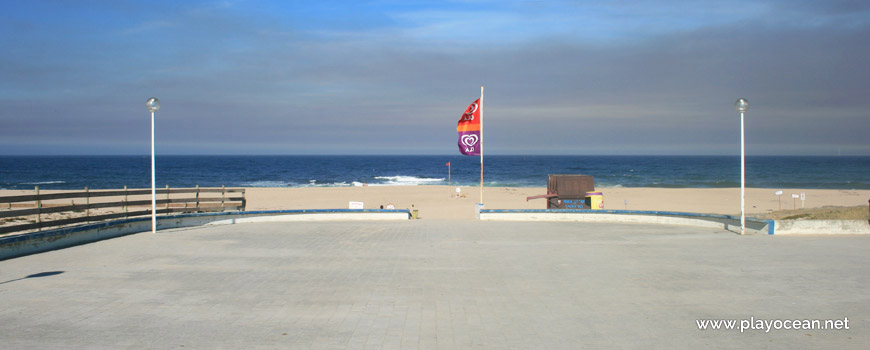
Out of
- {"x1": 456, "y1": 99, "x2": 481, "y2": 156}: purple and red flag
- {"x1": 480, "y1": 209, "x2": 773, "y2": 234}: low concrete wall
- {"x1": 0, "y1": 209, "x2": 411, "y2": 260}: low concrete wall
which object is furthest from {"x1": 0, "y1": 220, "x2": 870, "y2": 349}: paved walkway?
{"x1": 456, "y1": 99, "x2": 481, "y2": 156}: purple and red flag

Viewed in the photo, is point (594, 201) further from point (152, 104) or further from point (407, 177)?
point (407, 177)

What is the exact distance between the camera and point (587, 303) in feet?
23.5

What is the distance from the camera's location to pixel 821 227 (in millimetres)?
13188

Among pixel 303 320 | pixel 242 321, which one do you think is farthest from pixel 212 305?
pixel 303 320

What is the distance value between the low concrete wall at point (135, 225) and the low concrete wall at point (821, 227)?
32.8 feet

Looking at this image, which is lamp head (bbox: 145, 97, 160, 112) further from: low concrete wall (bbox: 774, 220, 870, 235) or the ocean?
the ocean

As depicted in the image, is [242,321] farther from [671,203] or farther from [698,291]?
[671,203]

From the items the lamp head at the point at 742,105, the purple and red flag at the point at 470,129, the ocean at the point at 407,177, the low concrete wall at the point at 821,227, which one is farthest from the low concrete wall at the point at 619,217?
the ocean at the point at 407,177

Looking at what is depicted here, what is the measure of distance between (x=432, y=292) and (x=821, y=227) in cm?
1053

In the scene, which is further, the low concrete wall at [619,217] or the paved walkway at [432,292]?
the low concrete wall at [619,217]

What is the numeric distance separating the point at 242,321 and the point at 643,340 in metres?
4.28

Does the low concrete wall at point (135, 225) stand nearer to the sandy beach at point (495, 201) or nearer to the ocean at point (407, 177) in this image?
the sandy beach at point (495, 201)

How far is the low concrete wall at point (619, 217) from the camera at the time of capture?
1509 centimetres

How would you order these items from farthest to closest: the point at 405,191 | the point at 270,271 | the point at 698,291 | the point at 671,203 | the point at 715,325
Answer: the point at 405,191 → the point at 671,203 → the point at 270,271 → the point at 698,291 → the point at 715,325
